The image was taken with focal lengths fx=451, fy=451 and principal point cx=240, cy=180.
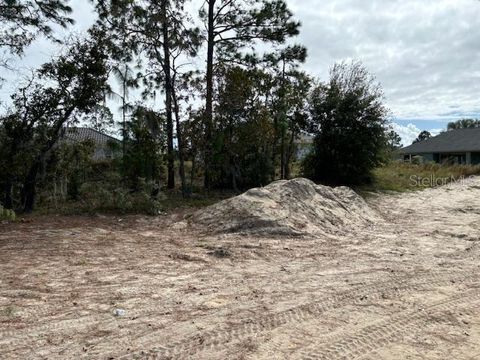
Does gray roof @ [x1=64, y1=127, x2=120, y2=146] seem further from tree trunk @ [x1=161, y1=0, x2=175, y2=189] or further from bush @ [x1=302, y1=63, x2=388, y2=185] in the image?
bush @ [x1=302, y1=63, x2=388, y2=185]

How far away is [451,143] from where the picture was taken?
131 feet

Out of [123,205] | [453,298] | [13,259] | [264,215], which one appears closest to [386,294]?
[453,298]

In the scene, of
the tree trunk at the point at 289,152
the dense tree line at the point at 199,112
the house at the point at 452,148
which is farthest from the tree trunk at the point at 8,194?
the house at the point at 452,148

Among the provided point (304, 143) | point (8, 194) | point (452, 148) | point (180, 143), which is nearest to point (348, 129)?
point (304, 143)

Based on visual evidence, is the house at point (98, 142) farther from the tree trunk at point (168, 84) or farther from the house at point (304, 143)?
the house at point (304, 143)

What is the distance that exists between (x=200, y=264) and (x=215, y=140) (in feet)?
24.1

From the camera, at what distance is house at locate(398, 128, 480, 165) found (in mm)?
36719

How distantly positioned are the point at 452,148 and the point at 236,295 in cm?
3878

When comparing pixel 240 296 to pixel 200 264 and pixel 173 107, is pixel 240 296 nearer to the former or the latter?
pixel 200 264

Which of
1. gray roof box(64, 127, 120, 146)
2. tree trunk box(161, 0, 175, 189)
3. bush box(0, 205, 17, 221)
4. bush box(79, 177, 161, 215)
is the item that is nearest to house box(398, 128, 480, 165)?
tree trunk box(161, 0, 175, 189)

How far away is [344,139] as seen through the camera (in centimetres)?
1606

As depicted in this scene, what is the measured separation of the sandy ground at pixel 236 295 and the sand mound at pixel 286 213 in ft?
1.68

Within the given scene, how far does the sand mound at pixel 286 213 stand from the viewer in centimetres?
844

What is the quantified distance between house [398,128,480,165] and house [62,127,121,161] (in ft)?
90.4
